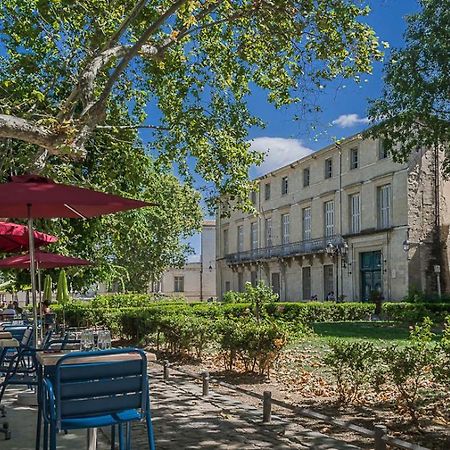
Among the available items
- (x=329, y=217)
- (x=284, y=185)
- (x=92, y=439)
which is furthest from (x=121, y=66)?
(x=284, y=185)

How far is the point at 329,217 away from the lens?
40.9 metres

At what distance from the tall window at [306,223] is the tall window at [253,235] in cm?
836

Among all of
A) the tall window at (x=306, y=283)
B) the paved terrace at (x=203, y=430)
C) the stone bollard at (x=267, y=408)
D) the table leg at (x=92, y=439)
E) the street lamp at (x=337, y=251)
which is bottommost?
the paved terrace at (x=203, y=430)

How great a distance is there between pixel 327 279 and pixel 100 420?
3785 cm

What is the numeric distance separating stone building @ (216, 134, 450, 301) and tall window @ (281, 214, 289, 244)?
2.9 inches

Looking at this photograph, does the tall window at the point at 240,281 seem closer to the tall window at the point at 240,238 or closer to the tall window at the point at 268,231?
the tall window at the point at 240,238

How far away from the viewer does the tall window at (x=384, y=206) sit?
1380 inches

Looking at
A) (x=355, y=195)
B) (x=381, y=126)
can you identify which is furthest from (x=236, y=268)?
(x=381, y=126)

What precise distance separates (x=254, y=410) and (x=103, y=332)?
2.40 m

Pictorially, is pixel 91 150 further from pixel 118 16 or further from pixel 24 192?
pixel 24 192

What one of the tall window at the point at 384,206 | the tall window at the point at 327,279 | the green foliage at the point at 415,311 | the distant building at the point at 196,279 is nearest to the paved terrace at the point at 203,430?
the green foliage at the point at 415,311

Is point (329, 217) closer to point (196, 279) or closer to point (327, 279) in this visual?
point (327, 279)

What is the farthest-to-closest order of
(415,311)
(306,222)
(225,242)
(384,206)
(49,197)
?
1. (225,242)
2. (306,222)
3. (384,206)
4. (415,311)
5. (49,197)

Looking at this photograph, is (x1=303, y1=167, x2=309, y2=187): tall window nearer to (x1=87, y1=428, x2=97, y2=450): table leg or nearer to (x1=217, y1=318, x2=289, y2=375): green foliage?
(x1=217, y1=318, x2=289, y2=375): green foliage
